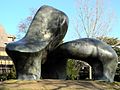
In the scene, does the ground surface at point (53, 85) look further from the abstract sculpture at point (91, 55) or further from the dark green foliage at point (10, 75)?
the dark green foliage at point (10, 75)

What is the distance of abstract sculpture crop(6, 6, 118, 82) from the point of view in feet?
34.9

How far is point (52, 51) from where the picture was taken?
38.1 feet

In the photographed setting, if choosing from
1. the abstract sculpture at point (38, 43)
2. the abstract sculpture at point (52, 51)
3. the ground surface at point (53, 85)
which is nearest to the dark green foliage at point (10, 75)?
the abstract sculpture at point (52, 51)

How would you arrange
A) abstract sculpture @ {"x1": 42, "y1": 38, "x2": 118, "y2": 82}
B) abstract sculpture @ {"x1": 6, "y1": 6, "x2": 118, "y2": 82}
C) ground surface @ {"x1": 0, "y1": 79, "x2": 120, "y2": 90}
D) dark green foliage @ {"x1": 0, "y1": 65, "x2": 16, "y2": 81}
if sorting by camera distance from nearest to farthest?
1. ground surface @ {"x1": 0, "y1": 79, "x2": 120, "y2": 90}
2. abstract sculpture @ {"x1": 6, "y1": 6, "x2": 118, "y2": 82}
3. abstract sculpture @ {"x1": 42, "y1": 38, "x2": 118, "y2": 82}
4. dark green foliage @ {"x1": 0, "y1": 65, "x2": 16, "y2": 81}

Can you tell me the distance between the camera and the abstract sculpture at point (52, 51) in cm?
1065

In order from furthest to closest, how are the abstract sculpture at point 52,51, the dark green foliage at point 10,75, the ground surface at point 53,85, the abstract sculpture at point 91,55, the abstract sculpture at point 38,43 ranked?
the dark green foliage at point 10,75 < the abstract sculpture at point 91,55 < the abstract sculpture at point 52,51 < the abstract sculpture at point 38,43 < the ground surface at point 53,85

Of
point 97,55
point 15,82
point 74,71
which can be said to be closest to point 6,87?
point 15,82

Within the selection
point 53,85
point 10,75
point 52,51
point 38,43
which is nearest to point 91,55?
point 52,51

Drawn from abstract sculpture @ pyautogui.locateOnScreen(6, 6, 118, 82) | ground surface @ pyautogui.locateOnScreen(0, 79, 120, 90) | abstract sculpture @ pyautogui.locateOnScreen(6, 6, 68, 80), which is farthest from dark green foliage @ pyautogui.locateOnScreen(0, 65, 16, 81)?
ground surface @ pyautogui.locateOnScreen(0, 79, 120, 90)

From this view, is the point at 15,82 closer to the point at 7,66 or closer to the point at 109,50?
the point at 109,50

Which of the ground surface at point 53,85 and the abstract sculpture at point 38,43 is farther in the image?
the abstract sculpture at point 38,43

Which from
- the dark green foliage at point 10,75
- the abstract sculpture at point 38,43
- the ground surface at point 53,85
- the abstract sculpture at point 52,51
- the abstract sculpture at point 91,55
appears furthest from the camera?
the dark green foliage at point 10,75

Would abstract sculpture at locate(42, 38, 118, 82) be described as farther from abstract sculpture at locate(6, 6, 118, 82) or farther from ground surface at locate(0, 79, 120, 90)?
ground surface at locate(0, 79, 120, 90)

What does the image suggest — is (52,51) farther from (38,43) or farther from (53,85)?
(53,85)
